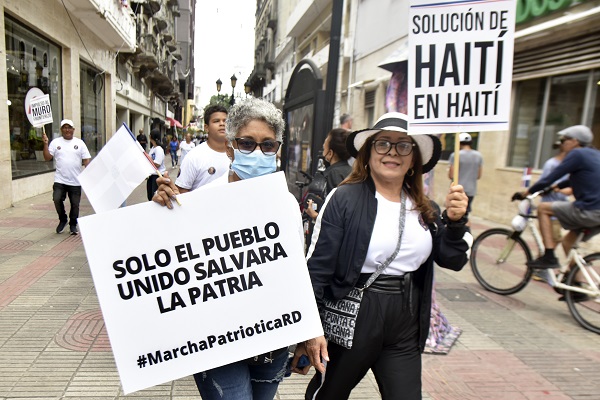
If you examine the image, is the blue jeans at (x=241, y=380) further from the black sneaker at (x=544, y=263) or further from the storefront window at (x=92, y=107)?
the storefront window at (x=92, y=107)

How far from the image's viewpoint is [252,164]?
1.94 m

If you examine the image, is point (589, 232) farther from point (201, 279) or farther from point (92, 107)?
point (92, 107)

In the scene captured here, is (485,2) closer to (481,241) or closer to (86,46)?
(481,241)

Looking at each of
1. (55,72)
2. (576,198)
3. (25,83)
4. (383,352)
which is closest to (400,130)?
(383,352)

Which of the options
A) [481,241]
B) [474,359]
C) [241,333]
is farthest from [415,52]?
[481,241]

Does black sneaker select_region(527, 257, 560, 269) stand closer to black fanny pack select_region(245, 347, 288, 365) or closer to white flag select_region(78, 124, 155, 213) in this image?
black fanny pack select_region(245, 347, 288, 365)

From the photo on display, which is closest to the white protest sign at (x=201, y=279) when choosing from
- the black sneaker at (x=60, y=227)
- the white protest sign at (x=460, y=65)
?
the white protest sign at (x=460, y=65)

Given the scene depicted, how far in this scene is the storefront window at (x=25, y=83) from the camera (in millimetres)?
9922

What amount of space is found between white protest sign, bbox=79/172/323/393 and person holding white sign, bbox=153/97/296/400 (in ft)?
0.40

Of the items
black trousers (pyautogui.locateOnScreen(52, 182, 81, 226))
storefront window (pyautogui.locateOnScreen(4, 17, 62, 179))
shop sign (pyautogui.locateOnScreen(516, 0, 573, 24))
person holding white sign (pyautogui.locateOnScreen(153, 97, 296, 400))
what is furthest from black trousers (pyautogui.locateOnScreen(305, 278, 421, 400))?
storefront window (pyautogui.locateOnScreen(4, 17, 62, 179))

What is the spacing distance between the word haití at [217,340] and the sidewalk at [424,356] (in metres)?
1.55

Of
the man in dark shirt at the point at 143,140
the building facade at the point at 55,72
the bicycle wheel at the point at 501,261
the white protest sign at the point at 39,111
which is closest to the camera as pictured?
the bicycle wheel at the point at 501,261

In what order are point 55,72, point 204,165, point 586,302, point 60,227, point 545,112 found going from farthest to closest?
point 55,72 → point 545,112 → point 60,227 → point 586,302 → point 204,165

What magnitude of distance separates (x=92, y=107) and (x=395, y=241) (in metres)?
17.7
